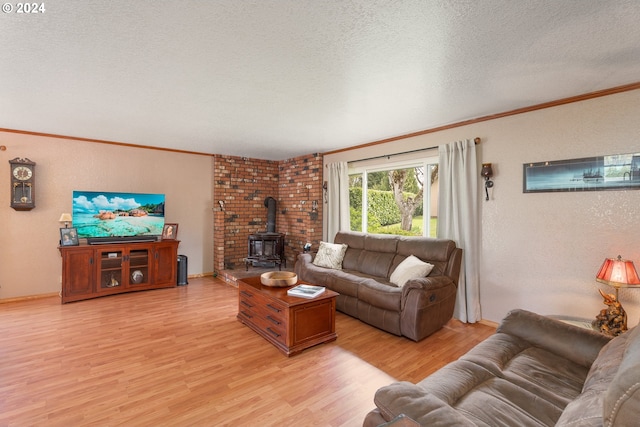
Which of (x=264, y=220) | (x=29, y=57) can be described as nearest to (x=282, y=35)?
(x=29, y=57)

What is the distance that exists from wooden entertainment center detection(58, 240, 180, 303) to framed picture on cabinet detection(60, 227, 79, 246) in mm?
134

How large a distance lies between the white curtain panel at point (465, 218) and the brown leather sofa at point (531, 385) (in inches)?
52.8

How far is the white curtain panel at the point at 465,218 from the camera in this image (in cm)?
337

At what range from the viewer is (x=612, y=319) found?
2.25m

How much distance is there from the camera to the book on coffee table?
9.19ft

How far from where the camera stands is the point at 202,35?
176 centimetres

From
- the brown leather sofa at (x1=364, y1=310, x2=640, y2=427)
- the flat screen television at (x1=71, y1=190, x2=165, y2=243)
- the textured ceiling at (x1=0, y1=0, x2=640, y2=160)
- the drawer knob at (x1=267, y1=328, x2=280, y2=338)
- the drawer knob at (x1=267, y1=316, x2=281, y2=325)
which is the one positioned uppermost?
the textured ceiling at (x1=0, y1=0, x2=640, y2=160)

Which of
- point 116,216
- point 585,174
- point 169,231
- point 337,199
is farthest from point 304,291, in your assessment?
point 116,216

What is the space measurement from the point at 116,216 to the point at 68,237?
0.63 m

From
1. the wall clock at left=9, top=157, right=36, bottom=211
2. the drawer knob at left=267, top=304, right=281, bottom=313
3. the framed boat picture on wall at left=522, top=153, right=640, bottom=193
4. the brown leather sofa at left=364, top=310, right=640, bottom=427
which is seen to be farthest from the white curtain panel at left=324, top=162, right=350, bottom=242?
the wall clock at left=9, top=157, right=36, bottom=211

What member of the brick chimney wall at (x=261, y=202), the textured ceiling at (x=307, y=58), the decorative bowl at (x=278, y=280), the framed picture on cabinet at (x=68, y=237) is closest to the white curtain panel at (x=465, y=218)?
the textured ceiling at (x=307, y=58)

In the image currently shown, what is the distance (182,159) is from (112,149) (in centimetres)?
103

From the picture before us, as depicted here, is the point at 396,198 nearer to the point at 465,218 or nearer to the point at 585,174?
the point at 465,218

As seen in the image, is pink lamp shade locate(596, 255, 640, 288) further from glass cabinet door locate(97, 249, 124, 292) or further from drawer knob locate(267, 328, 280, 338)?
glass cabinet door locate(97, 249, 124, 292)
